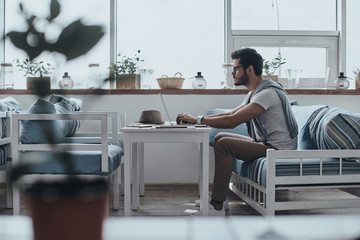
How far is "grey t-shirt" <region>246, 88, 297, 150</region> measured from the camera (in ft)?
8.65

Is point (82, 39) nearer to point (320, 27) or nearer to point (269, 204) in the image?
point (269, 204)

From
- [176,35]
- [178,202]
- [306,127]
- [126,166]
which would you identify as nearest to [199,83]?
[176,35]

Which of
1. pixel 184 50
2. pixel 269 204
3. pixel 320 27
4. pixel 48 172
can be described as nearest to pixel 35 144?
pixel 48 172

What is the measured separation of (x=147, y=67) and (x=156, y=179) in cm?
111

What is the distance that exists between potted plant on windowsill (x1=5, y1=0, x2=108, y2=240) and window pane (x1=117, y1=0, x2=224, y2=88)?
363cm

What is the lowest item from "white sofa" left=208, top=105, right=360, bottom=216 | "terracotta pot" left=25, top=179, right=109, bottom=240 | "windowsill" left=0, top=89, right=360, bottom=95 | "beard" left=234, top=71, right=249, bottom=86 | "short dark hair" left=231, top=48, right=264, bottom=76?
"white sofa" left=208, top=105, right=360, bottom=216

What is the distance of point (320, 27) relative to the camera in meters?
4.21

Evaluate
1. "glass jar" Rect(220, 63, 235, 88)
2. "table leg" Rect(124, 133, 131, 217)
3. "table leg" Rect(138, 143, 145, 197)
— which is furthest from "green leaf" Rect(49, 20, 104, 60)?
"glass jar" Rect(220, 63, 235, 88)

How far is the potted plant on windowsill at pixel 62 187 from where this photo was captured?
459 mm

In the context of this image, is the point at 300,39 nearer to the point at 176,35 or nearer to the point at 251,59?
Answer: the point at 176,35

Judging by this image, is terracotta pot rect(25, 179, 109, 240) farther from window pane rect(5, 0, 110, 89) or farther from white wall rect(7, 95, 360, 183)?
white wall rect(7, 95, 360, 183)

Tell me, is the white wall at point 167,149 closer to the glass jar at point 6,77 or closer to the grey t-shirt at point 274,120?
the glass jar at point 6,77

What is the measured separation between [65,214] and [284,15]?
13.2ft

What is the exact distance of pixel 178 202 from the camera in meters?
3.22
